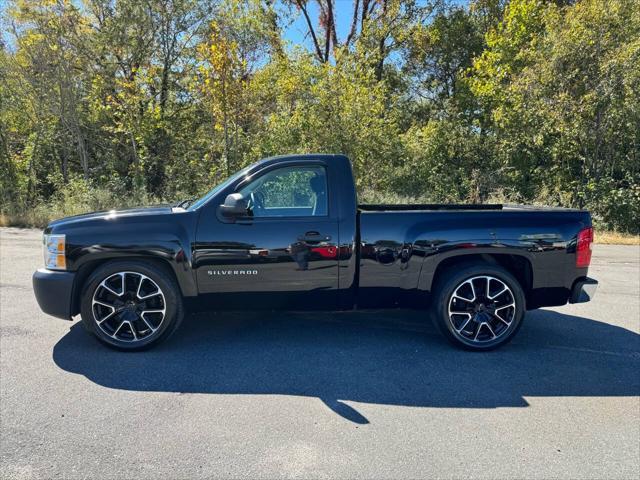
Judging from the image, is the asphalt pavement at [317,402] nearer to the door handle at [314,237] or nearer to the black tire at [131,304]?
the black tire at [131,304]

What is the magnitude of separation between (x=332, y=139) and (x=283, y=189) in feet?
37.9

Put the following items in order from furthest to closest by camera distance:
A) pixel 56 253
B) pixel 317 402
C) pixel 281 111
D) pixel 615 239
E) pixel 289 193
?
pixel 281 111, pixel 615 239, pixel 289 193, pixel 56 253, pixel 317 402

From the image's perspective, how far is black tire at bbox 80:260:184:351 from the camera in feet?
13.3

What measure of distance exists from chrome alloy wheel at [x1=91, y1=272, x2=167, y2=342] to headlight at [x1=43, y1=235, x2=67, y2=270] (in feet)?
1.38

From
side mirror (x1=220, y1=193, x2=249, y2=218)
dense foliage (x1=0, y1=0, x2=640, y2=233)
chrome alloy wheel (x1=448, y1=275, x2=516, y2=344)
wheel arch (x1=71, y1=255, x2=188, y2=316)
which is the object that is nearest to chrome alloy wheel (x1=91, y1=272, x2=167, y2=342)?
wheel arch (x1=71, y1=255, x2=188, y2=316)

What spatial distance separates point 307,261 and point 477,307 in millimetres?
1698

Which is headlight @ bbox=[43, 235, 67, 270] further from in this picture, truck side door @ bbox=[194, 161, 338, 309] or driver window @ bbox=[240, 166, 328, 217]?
driver window @ bbox=[240, 166, 328, 217]

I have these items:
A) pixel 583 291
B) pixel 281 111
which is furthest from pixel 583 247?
pixel 281 111

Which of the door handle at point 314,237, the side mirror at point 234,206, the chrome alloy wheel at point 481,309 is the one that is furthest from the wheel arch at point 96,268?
the chrome alloy wheel at point 481,309

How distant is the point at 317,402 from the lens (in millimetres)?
3303

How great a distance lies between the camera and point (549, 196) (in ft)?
55.6

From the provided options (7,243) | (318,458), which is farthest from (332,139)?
(318,458)

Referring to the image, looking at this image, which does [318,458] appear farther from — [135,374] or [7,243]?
[7,243]

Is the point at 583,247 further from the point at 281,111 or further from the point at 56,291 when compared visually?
the point at 281,111
